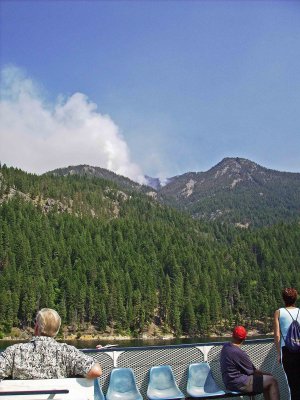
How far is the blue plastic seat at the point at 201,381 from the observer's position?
9.64m

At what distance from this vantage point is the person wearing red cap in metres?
8.34

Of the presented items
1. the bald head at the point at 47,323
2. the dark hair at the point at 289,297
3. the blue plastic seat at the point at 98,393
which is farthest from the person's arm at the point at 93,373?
the dark hair at the point at 289,297

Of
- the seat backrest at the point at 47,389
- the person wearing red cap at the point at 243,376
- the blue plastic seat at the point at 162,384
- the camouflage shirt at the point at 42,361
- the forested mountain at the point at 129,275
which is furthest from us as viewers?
the forested mountain at the point at 129,275

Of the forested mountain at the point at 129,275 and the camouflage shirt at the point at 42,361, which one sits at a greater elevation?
the forested mountain at the point at 129,275

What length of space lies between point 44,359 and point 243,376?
436cm

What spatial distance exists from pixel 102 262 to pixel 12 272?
3125 cm

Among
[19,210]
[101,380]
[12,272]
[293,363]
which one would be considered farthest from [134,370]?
[19,210]

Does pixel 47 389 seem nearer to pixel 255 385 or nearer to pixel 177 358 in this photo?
pixel 255 385

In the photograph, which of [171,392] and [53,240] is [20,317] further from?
[171,392]

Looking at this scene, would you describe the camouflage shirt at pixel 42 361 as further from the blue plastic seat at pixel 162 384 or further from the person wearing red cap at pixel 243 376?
the blue plastic seat at pixel 162 384

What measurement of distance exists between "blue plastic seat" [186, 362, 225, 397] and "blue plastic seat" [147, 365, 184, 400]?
32cm

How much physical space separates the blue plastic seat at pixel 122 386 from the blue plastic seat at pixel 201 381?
1210mm

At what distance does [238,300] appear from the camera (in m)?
139

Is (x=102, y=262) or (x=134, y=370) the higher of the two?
(x=102, y=262)
